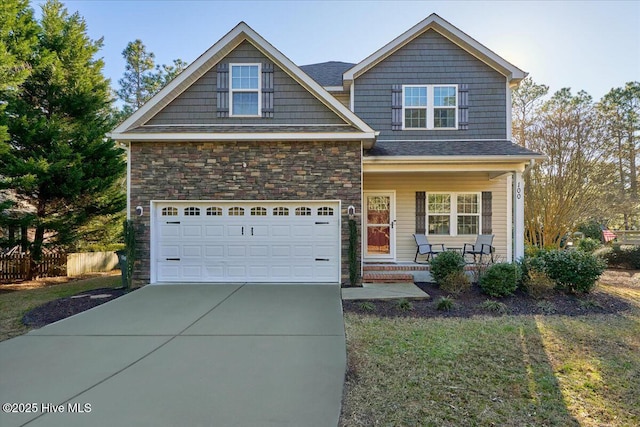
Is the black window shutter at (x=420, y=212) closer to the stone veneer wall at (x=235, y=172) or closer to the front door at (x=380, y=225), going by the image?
the front door at (x=380, y=225)

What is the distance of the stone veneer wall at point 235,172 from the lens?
8516 mm

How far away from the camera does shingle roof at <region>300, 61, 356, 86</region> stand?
37.1 feet

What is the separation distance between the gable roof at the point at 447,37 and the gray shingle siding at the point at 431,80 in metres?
0.13

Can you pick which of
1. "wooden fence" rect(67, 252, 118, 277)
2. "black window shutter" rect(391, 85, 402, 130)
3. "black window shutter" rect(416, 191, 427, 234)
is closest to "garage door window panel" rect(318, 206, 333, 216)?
"black window shutter" rect(416, 191, 427, 234)

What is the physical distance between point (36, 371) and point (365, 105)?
9733 mm

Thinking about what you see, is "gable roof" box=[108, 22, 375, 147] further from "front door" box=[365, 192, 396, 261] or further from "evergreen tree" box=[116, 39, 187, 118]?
"evergreen tree" box=[116, 39, 187, 118]

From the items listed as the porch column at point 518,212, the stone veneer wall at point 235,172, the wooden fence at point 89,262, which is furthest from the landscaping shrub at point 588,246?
the wooden fence at point 89,262

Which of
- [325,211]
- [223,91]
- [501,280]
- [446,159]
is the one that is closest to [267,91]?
[223,91]

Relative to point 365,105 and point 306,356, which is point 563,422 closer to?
point 306,356

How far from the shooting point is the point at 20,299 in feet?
27.3

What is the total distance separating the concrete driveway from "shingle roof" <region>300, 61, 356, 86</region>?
7857mm

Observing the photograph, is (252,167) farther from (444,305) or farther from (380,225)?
(444,305)

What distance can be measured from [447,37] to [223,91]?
7.23 meters

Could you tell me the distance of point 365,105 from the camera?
10531 millimetres
